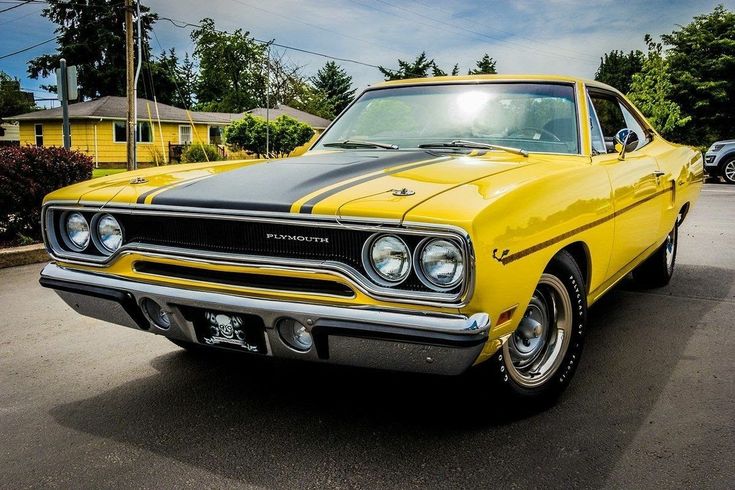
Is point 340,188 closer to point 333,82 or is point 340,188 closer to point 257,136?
point 257,136

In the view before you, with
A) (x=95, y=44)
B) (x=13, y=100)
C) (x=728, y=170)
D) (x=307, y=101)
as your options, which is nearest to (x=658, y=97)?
(x=728, y=170)

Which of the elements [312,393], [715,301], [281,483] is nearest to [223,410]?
[312,393]

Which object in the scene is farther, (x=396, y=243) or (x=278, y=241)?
(x=278, y=241)

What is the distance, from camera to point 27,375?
11.5 ft

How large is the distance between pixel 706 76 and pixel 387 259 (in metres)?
36.5

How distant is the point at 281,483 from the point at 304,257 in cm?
80

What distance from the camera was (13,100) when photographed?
53.2 metres

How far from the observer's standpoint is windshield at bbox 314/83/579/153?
11.6 ft

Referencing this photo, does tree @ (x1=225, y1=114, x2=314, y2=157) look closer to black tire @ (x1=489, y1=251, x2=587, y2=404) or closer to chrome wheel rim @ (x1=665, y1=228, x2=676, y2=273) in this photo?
chrome wheel rim @ (x1=665, y1=228, x2=676, y2=273)

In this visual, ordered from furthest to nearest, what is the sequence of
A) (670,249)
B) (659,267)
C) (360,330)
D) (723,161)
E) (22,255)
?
(723,161), (22,255), (670,249), (659,267), (360,330)

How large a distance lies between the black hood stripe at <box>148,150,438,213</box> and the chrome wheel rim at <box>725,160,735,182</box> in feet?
57.7

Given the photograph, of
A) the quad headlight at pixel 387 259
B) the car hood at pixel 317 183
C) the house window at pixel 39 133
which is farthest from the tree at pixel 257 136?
the quad headlight at pixel 387 259

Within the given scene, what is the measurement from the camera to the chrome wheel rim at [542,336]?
2803 mm

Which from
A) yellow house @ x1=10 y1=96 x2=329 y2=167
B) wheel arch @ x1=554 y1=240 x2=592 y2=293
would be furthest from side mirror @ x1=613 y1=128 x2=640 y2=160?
yellow house @ x1=10 y1=96 x2=329 y2=167
